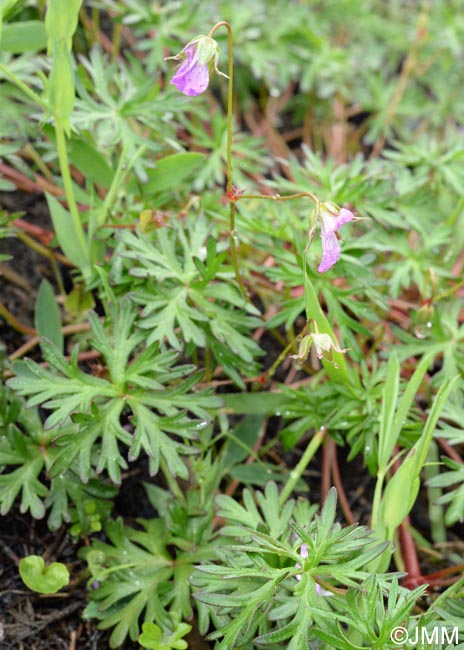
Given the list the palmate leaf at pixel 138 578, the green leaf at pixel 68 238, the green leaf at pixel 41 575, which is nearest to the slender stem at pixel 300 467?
the palmate leaf at pixel 138 578

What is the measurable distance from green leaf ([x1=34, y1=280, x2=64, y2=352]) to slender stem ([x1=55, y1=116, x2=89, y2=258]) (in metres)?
0.16

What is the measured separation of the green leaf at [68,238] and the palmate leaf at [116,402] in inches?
11.9

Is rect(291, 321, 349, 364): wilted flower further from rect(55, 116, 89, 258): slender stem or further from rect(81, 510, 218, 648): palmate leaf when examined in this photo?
rect(55, 116, 89, 258): slender stem

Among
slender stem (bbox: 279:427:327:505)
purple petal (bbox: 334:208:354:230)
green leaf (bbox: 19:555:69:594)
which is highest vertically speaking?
purple petal (bbox: 334:208:354:230)

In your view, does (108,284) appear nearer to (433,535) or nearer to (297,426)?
(297,426)

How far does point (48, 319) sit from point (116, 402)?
44cm

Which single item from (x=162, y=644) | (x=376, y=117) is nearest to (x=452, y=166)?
(x=376, y=117)

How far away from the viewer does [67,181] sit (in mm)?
1918

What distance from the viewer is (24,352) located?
2.07m

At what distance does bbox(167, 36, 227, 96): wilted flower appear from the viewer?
1487mm

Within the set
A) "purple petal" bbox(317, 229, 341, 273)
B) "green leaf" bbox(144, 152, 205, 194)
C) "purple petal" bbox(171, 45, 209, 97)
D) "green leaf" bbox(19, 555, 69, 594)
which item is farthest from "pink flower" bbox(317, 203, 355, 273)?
"green leaf" bbox(19, 555, 69, 594)

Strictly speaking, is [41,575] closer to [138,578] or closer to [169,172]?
[138,578]

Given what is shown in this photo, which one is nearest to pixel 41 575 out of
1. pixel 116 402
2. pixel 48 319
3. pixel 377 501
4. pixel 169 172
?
pixel 116 402

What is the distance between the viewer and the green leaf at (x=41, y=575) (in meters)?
1.65
